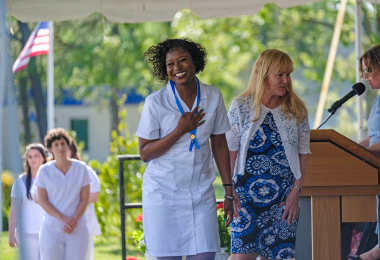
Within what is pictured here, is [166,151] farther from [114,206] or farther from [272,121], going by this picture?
[114,206]

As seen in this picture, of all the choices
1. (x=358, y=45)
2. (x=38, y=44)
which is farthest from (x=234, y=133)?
(x=38, y=44)

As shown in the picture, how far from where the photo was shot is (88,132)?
27000 millimetres

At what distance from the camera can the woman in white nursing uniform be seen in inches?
98.3

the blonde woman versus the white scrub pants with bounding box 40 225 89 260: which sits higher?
the blonde woman

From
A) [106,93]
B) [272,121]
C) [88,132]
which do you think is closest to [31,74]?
[106,93]

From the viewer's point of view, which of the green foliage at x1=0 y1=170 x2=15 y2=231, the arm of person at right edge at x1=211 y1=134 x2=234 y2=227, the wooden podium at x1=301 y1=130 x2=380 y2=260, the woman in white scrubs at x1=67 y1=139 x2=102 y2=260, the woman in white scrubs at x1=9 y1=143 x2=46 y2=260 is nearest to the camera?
the green foliage at x1=0 y1=170 x2=15 y2=231

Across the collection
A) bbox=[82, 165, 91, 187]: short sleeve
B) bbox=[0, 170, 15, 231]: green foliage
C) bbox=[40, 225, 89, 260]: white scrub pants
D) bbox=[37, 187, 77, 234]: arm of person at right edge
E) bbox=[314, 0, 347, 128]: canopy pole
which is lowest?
bbox=[40, 225, 89, 260]: white scrub pants

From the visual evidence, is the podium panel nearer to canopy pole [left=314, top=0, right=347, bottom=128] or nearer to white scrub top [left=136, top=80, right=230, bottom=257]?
white scrub top [left=136, top=80, right=230, bottom=257]

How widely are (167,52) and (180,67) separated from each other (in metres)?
0.13

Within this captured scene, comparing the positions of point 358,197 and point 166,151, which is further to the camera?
point 358,197

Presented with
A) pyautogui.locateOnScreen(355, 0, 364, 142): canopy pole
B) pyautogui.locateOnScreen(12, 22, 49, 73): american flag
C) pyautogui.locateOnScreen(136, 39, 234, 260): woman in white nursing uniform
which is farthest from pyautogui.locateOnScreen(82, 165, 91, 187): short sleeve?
pyautogui.locateOnScreen(12, 22, 49, 73): american flag

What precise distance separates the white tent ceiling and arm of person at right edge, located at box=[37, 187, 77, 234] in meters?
1.58

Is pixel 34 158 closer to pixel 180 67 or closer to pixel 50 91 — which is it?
pixel 50 91

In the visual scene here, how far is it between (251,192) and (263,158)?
0.22 m
